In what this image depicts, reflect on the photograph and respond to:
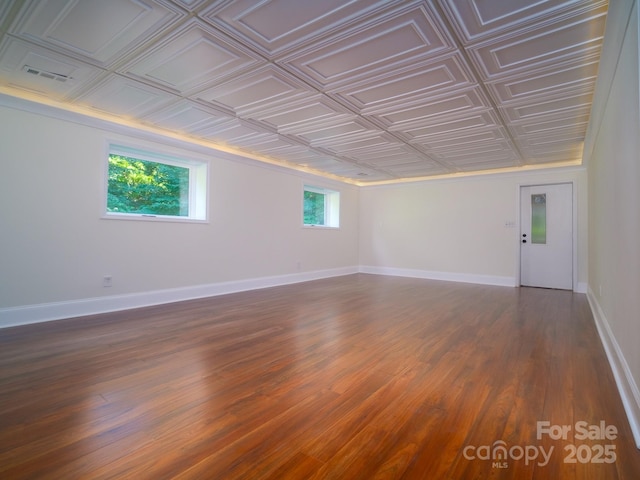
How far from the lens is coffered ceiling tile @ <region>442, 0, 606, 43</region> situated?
1.85 metres

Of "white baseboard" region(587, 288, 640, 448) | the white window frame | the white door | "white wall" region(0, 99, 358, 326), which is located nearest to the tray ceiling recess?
the white window frame

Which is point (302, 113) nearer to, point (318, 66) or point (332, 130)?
point (332, 130)

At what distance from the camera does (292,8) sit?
1.94 metres

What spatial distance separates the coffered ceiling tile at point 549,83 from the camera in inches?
99.5

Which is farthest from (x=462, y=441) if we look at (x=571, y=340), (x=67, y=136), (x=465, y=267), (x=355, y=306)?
(x=465, y=267)

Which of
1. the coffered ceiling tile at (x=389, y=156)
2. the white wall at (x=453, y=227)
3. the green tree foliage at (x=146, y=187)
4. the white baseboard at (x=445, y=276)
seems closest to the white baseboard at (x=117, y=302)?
the green tree foliage at (x=146, y=187)

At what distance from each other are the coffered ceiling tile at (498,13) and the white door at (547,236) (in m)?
5.00

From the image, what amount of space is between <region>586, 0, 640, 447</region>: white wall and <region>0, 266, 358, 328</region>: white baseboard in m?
4.73

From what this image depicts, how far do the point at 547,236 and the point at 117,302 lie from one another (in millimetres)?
7337

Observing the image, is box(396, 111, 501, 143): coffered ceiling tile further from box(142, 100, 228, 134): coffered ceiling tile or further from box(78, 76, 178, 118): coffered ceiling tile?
box(78, 76, 178, 118): coffered ceiling tile

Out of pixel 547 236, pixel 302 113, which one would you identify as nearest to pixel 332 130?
pixel 302 113

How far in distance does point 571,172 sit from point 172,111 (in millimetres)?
6657

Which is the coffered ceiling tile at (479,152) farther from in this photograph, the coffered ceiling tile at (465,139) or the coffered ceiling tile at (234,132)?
the coffered ceiling tile at (234,132)

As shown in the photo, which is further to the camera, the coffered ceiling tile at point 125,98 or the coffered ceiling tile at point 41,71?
the coffered ceiling tile at point 125,98
